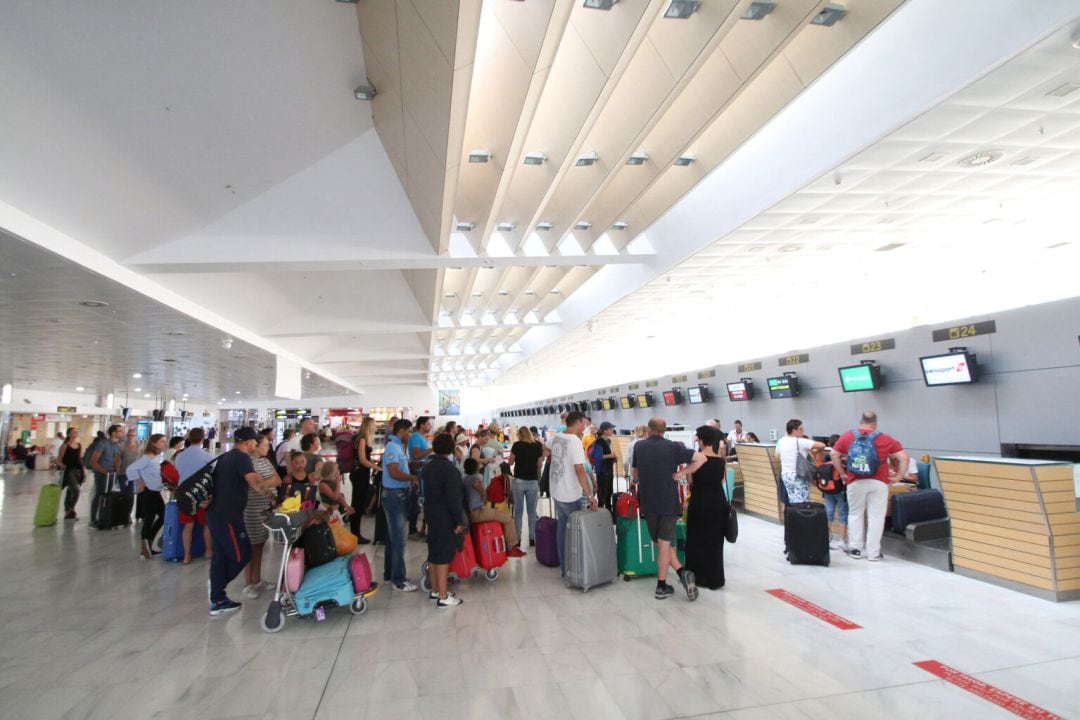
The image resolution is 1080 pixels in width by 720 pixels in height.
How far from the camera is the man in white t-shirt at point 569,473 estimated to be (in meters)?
5.83

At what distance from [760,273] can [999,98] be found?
5.64 m

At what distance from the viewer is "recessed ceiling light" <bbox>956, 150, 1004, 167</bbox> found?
19.2 ft

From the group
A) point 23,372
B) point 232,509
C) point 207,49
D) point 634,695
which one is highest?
point 207,49

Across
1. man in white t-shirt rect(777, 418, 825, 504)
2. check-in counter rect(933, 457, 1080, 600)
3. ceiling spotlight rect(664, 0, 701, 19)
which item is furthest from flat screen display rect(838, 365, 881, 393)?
ceiling spotlight rect(664, 0, 701, 19)

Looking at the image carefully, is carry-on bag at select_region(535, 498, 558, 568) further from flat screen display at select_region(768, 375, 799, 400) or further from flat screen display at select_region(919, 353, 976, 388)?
flat screen display at select_region(768, 375, 799, 400)

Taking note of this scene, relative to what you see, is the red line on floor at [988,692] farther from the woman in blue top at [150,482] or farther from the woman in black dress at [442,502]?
the woman in blue top at [150,482]

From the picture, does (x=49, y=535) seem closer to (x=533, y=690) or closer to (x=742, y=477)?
(x=533, y=690)

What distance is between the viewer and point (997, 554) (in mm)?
5484

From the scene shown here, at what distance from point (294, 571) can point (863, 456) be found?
19.9 ft

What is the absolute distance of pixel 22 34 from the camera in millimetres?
4797

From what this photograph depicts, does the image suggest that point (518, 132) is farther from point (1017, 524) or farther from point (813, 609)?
point (1017, 524)

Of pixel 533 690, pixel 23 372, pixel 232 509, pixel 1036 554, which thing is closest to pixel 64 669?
pixel 232 509

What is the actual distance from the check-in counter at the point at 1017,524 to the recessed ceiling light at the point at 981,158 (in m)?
3.20

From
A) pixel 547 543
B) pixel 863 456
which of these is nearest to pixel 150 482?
pixel 547 543
